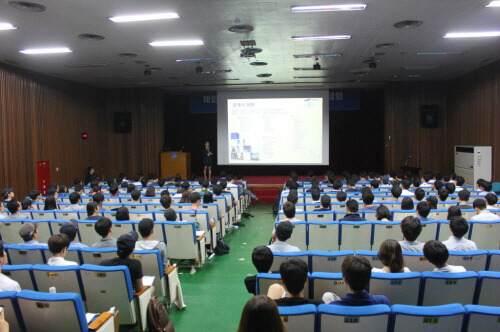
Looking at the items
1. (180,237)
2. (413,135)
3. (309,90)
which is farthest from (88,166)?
(413,135)

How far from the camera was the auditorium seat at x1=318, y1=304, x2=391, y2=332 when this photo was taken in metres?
2.43

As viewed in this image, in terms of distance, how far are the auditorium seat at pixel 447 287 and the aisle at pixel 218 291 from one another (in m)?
1.99

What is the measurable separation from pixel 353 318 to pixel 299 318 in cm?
34

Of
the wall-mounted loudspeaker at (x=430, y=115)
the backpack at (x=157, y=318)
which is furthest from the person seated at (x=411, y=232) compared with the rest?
the wall-mounted loudspeaker at (x=430, y=115)

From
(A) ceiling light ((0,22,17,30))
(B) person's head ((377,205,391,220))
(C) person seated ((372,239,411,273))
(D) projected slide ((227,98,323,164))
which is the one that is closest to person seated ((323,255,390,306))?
(C) person seated ((372,239,411,273))

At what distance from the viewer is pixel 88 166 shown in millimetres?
14859

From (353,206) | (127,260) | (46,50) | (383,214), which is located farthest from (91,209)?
(46,50)

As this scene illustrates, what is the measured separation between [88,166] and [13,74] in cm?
496

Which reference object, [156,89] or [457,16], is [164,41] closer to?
[457,16]

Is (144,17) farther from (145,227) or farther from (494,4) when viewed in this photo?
(494,4)

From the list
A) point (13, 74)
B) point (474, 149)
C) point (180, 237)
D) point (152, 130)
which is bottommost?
point (180, 237)

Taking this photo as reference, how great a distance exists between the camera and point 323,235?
17.4 feet

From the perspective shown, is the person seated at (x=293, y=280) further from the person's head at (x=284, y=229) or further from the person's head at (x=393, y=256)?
the person's head at (x=284, y=229)

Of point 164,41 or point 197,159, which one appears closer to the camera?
point 164,41
